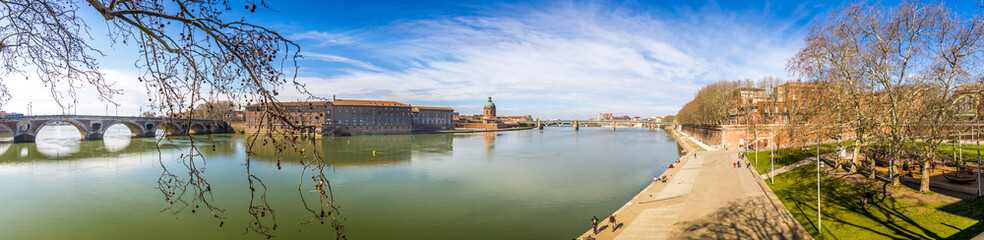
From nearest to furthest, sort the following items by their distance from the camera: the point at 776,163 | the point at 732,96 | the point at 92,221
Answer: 1. the point at 92,221
2. the point at 776,163
3. the point at 732,96

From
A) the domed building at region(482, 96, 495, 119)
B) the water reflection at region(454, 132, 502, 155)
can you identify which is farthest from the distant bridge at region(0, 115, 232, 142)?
the domed building at region(482, 96, 495, 119)

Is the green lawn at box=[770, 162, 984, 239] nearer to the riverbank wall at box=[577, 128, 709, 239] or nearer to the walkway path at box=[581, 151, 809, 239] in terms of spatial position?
the walkway path at box=[581, 151, 809, 239]

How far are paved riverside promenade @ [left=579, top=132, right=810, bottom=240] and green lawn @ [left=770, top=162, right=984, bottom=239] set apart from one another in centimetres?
106

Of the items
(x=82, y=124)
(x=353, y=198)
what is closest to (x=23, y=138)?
(x=82, y=124)

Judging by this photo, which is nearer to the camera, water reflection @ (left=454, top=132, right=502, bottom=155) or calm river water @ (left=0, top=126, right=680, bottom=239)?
calm river water @ (left=0, top=126, right=680, bottom=239)

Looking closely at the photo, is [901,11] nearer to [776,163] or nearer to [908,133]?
[908,133]

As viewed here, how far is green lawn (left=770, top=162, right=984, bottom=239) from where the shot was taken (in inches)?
477

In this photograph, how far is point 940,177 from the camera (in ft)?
61.3

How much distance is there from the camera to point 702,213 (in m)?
15.1

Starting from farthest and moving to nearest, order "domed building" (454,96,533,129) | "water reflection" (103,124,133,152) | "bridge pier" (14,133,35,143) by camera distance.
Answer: "domed building" (454,96,533,129), "bridge pier" (14,133,35,143), "water reflection" (103,124,133,152)

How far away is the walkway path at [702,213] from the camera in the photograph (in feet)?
41.6

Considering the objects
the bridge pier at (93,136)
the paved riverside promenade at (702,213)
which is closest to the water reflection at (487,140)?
the paved riverside promenade at (702,213)

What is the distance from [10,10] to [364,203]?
1765 cm

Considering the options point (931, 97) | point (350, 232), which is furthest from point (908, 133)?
point (350, 232)
